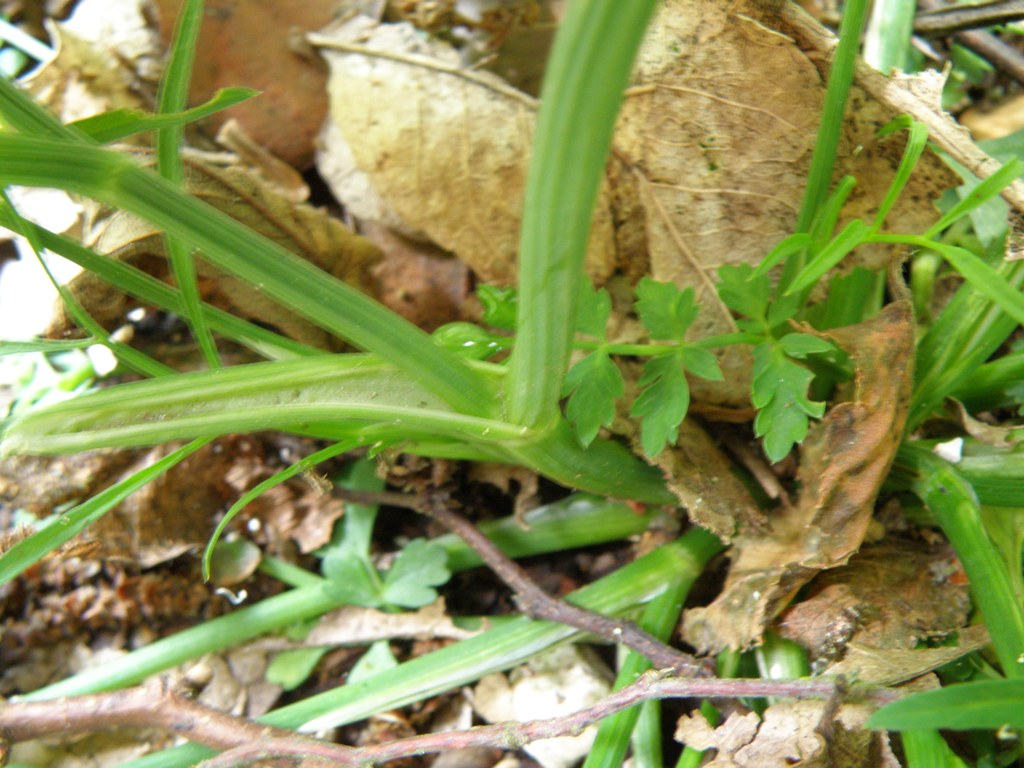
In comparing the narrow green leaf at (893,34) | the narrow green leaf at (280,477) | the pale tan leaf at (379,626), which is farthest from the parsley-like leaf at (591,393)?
the narrow green leaf at (893,34)

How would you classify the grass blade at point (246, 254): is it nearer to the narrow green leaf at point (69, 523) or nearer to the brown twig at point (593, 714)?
the narrow green leaf at point (69, 523)

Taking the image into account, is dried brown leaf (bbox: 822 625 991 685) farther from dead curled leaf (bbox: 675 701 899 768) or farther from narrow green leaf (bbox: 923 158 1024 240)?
narrow green leaf (bbox: 923 158 1024 240)

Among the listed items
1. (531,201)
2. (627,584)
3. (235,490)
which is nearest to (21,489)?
(235,490)

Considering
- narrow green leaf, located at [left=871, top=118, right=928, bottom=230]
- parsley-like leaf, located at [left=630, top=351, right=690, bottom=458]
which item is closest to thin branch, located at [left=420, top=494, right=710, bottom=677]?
parsley-like leaf, located at [left=630, top=351, right=690, bottom=458]

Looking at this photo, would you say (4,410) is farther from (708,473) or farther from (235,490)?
(708,473)

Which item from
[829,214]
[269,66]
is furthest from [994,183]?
[269,66]

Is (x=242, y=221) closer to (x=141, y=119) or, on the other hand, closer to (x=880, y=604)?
(x=141, y=119)

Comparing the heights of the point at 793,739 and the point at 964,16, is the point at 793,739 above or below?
below
